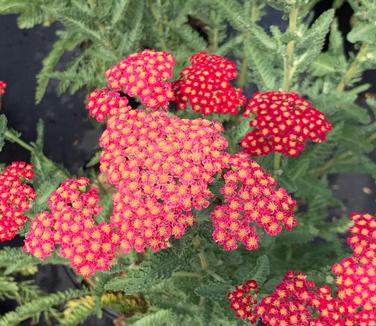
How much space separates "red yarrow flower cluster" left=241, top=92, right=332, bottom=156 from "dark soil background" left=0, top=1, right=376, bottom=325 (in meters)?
1.82

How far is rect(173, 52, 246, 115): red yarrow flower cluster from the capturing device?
195cm

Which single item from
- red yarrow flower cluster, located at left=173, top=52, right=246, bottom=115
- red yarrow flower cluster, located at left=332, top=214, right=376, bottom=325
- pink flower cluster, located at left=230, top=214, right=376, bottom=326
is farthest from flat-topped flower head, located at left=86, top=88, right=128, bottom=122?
red yarrow flower cluster, located at left=332, top=214, right=376, bottom=325

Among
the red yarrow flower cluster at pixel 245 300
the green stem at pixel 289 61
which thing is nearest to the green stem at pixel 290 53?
the green stem at pixel 289 61

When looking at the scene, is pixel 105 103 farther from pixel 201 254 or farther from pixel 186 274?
pixel 186 274

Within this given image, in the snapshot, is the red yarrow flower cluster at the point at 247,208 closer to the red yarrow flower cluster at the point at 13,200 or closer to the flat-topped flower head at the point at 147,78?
the flat-topped flower head at the point at 147,78

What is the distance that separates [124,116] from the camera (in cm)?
176

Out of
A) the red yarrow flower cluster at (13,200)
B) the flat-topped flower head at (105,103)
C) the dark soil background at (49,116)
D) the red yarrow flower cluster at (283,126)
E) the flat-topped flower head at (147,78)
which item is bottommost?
the dark soil background at (49,116)

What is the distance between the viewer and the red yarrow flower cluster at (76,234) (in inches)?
62.3

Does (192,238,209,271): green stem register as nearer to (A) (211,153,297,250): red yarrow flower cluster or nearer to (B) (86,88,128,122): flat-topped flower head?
(A) (211,153,297,250): red yarrow flower cluster

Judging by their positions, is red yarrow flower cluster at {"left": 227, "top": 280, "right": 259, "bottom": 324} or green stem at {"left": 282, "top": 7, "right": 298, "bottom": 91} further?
green stem at {"left": 282, "top": 7, "right": 298, "bottom": 91}

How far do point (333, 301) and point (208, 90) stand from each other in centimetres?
97

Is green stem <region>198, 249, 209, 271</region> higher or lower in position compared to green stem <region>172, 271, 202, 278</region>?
higher

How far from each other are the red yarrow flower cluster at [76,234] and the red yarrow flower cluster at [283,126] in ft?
2.47

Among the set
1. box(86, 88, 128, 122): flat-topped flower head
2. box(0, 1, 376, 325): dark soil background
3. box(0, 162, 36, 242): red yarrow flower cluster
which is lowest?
box(0, 1, 376, 325): dark soil background
